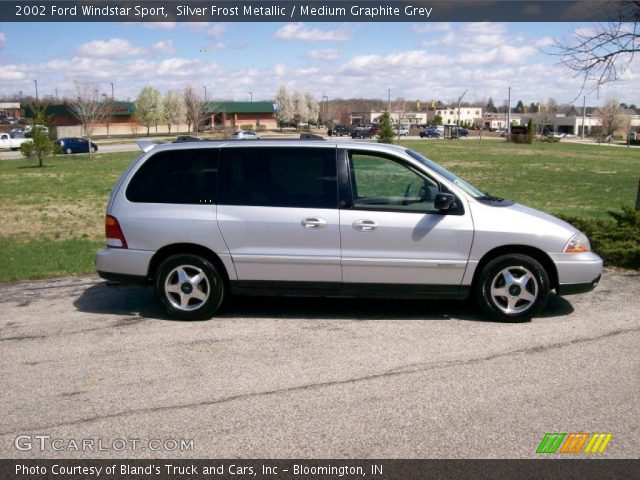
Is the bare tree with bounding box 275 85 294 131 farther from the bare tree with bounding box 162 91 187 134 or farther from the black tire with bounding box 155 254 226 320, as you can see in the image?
the black tire with bounding box 155 254 226 320

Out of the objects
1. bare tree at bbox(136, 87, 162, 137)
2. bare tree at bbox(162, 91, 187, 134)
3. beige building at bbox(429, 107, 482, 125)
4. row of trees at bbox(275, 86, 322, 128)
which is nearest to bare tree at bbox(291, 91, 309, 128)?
row of trees at bbox(275, 86, 322, 128)

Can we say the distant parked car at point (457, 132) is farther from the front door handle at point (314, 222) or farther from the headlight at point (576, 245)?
the front door handle at point (314, 222)

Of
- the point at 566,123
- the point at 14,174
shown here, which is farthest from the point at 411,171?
the point at 566,123

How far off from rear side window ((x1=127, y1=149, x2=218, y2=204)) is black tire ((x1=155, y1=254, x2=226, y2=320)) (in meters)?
0.62

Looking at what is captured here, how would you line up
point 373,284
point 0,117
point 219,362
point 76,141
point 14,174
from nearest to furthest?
point 219,362
point 373,284
point 14,174
point 76,141
point 0,117

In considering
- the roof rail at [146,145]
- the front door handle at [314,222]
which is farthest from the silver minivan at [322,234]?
the roof rail at [146,145]

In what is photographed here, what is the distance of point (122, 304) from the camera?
23.9 feet

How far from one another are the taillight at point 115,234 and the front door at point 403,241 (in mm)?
2222

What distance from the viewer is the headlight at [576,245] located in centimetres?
640

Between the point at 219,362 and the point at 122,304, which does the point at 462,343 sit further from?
the point at 122,304

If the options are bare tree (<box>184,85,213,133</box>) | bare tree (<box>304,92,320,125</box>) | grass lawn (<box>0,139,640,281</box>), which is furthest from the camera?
bare tree (<box>304,92,320,125</box>)

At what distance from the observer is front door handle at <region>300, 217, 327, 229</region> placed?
638cm

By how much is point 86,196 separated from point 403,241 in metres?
17.5

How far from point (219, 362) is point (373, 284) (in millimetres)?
1811
